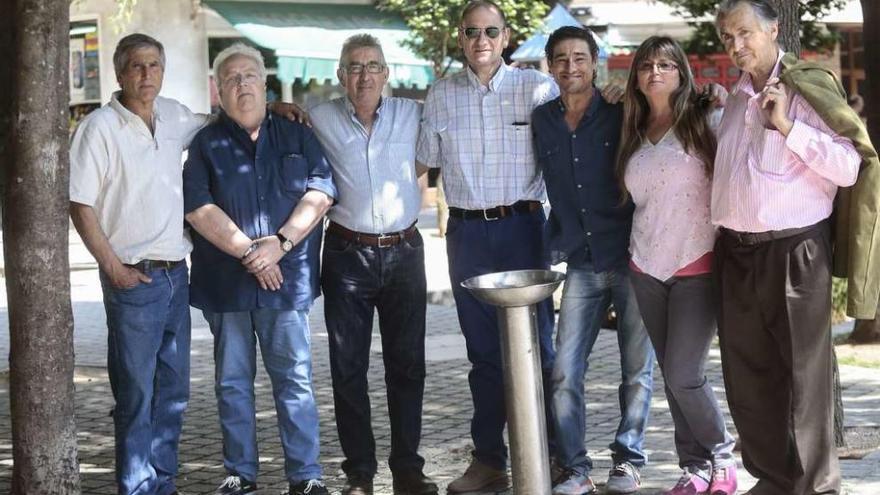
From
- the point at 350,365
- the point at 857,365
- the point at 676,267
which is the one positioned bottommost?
the point at 857,365

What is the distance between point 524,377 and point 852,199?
1.51m

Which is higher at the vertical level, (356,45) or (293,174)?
(356,45)

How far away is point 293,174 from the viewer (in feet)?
20.9

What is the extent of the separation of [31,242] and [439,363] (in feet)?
16.8

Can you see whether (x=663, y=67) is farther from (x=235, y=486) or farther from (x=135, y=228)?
(x=235, y=486)

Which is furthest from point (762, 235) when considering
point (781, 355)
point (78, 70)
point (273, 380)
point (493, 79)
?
point (78, 70)

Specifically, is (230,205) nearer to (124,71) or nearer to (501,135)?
(124,71)

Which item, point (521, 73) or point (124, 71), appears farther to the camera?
point (521, 73)

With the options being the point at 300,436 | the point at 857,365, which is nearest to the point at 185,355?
the point at 300,436

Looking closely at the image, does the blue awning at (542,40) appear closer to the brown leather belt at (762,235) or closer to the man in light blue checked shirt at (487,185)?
the man in light blue checked shirt at (487,185)

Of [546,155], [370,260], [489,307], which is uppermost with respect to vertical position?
[546,155]

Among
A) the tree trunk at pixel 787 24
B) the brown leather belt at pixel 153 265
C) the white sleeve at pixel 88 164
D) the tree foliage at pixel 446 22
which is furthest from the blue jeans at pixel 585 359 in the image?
the tree foliage at pixel 446 22

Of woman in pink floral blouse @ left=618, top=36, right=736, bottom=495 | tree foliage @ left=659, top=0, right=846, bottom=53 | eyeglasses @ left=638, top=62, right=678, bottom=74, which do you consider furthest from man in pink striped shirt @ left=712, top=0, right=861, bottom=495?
tree foliage @ left=659, top=0, right=846, bottom=53

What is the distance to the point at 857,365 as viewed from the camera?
10016 millimetres
